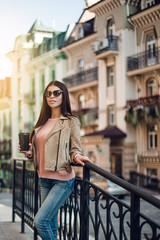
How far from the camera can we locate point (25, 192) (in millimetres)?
6621

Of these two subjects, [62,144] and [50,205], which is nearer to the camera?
[50,205]

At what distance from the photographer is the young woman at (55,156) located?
3875 mm

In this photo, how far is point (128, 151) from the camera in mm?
28812

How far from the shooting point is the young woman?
3.88 meters

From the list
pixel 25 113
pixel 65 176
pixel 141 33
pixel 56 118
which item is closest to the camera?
pixel 65 176

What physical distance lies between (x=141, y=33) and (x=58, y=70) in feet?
36.3

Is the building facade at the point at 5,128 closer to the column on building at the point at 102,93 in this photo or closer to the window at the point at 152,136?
the column on building at the point at 102,93

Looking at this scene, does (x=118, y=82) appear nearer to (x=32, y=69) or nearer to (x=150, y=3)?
(x=150, y=3)

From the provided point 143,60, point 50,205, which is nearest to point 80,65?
point 143,60

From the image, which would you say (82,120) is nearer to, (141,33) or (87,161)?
(141,33)

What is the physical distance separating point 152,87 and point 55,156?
80.8 ft

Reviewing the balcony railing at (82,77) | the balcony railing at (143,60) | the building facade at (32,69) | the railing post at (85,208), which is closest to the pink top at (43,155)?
the railing post at (85,208)

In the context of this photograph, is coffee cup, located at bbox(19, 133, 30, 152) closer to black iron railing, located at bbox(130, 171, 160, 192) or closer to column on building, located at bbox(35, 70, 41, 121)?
black iron railing, located at bbox(130, 171, 160, 192)

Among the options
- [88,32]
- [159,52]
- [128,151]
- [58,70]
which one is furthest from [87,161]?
[58,70]
